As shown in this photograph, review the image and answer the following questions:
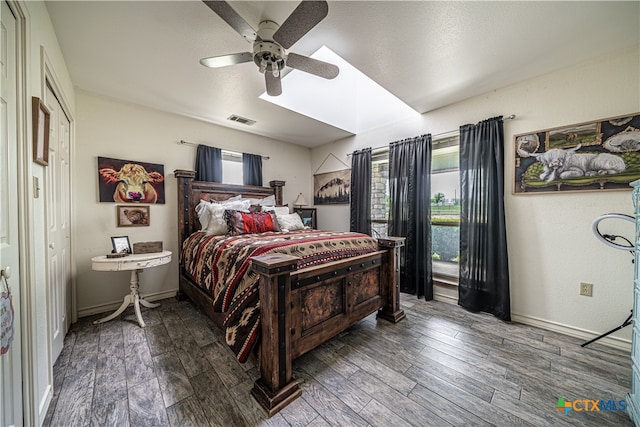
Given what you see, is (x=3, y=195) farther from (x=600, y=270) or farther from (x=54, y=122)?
(x=600, y=270)

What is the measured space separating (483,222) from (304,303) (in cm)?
220

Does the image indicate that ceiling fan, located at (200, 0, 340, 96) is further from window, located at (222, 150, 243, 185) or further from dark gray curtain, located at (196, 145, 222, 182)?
window, located at (222, 150, 243, 185)

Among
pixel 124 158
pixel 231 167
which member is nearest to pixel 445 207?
pixel 231 167

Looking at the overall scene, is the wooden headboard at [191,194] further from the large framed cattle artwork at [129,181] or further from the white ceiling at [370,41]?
the white ceiling at [370,41]

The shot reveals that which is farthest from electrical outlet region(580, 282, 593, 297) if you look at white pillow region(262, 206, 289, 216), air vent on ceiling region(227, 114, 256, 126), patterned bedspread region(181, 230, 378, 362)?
air vent on ceiling region(227, 114, 256, 126)

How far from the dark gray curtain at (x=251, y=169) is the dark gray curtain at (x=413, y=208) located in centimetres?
214

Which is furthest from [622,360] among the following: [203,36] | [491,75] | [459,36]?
[203,36]

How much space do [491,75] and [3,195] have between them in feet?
11.7

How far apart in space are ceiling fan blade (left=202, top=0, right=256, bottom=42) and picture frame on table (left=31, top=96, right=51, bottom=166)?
3.49ft

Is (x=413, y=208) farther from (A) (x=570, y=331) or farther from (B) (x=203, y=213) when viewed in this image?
(B) (x=203, y=213)

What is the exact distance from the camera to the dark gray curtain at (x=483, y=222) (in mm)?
2436

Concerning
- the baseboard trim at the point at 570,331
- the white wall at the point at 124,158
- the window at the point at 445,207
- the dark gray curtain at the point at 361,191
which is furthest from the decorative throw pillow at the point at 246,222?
the baseboard trim at the point at 570,331

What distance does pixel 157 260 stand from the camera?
7.64ft

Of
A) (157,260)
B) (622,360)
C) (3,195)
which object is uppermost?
(3,195)
